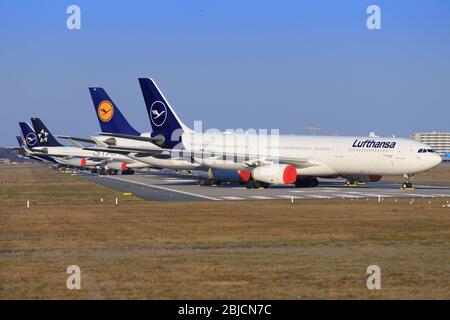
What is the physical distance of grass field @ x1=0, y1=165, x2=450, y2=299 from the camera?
17.4 metres

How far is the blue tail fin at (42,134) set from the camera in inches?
5719

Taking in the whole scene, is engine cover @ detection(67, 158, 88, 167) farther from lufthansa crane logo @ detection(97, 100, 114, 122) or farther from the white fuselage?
the white fuselage

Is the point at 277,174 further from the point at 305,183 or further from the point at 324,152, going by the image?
the point at 305,183

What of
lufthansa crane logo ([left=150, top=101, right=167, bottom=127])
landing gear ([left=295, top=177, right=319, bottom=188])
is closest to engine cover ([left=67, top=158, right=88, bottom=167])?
lufthansa crane logo ([left=150, top=101, right=167, bottom=127])

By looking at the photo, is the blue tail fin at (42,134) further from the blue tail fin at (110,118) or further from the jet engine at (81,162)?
the blue tail fin at (110,118)

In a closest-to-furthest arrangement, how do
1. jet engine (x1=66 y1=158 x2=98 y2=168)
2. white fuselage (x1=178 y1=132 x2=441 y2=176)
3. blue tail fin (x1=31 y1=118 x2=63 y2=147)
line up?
white fuselage (x1=178 y1=132 x2=441 y2=176)
jet engine (x1=66 y1=158 x2=98 y2=168)
blue tail fin (x1=31 y1=118 x2=63 y2=147)

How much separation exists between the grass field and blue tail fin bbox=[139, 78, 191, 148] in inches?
1351

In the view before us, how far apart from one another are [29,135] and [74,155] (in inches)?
746

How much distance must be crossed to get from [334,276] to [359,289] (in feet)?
6.17

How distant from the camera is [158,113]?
79.1 m

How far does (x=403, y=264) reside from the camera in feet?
69.8
